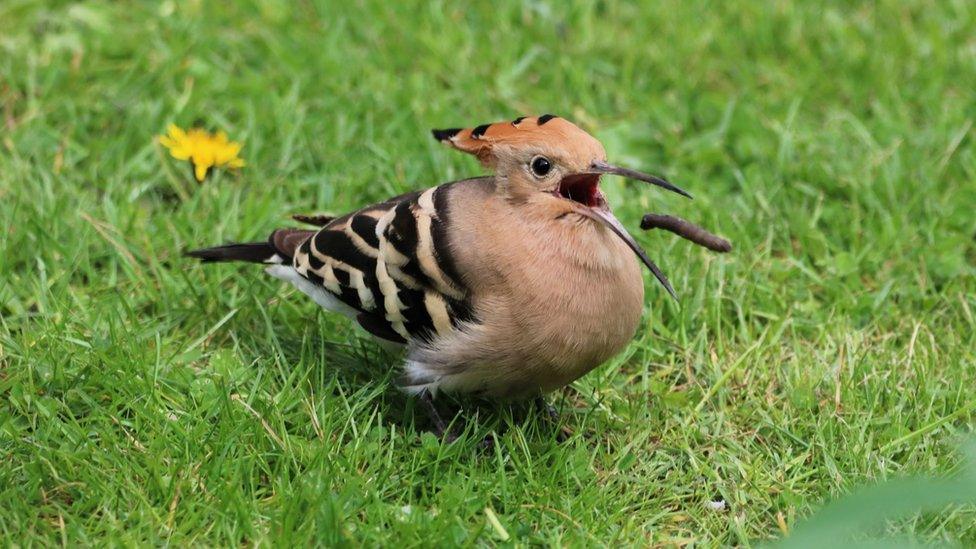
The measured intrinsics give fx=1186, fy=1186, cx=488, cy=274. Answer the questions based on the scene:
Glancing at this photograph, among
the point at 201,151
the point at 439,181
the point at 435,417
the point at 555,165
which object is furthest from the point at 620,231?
the point at 201,151

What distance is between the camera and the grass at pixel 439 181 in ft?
10.5

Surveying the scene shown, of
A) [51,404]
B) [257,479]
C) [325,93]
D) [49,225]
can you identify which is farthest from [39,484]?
[325,93]

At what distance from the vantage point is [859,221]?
14.9 feet

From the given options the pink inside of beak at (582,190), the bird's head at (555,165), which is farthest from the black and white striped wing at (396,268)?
the pink inside of beak at (582,190)

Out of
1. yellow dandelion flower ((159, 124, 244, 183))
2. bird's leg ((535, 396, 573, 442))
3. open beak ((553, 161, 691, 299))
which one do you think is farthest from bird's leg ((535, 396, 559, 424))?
yellow dandelion flower ((159, 124, 244, 183))

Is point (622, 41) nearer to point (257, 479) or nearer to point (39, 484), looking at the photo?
point (257, 479)

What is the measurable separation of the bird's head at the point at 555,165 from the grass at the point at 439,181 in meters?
0.69

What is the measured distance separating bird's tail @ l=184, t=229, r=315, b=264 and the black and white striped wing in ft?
0.37

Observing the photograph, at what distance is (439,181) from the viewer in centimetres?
468

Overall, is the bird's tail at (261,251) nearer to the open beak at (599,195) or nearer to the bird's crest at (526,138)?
the bird's crest at (526,138)

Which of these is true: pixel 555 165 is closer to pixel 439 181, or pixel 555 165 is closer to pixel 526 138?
pixel 526 138

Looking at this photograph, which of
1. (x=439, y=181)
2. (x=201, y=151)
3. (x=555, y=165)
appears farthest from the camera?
(x=439, y=181)

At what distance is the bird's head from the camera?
3.18 metres

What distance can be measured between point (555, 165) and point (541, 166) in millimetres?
42
